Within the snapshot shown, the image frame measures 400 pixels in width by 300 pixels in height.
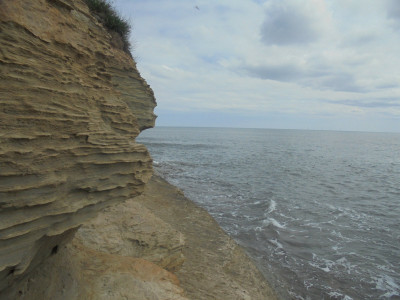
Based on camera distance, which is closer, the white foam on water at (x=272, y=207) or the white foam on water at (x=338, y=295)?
the white foam on water at (x=338, y=295)

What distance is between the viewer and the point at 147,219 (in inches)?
303

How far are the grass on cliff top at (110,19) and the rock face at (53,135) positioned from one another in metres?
6.25

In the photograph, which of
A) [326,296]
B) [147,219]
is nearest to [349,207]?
[326,296]

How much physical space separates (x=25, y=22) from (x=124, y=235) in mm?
4833

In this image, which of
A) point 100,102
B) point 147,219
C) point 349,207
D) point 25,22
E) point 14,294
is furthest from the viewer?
point 349,207

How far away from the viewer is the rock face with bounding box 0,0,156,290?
129 inches

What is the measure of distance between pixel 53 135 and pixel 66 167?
1.53 ft

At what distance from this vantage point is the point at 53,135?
367 centimetres

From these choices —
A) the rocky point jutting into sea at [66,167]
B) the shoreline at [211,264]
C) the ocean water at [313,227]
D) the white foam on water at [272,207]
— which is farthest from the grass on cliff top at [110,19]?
the white foam on water at [272,207]

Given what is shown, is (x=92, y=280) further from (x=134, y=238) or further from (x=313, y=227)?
(x=313, y=227)

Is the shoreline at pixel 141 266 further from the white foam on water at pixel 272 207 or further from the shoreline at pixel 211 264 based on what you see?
the white foam on water at pixel 272 207

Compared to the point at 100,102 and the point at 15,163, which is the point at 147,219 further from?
the point at 15,163

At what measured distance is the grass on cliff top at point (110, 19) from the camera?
1039cm

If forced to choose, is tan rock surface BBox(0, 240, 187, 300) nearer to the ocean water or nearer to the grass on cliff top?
the ocean water
